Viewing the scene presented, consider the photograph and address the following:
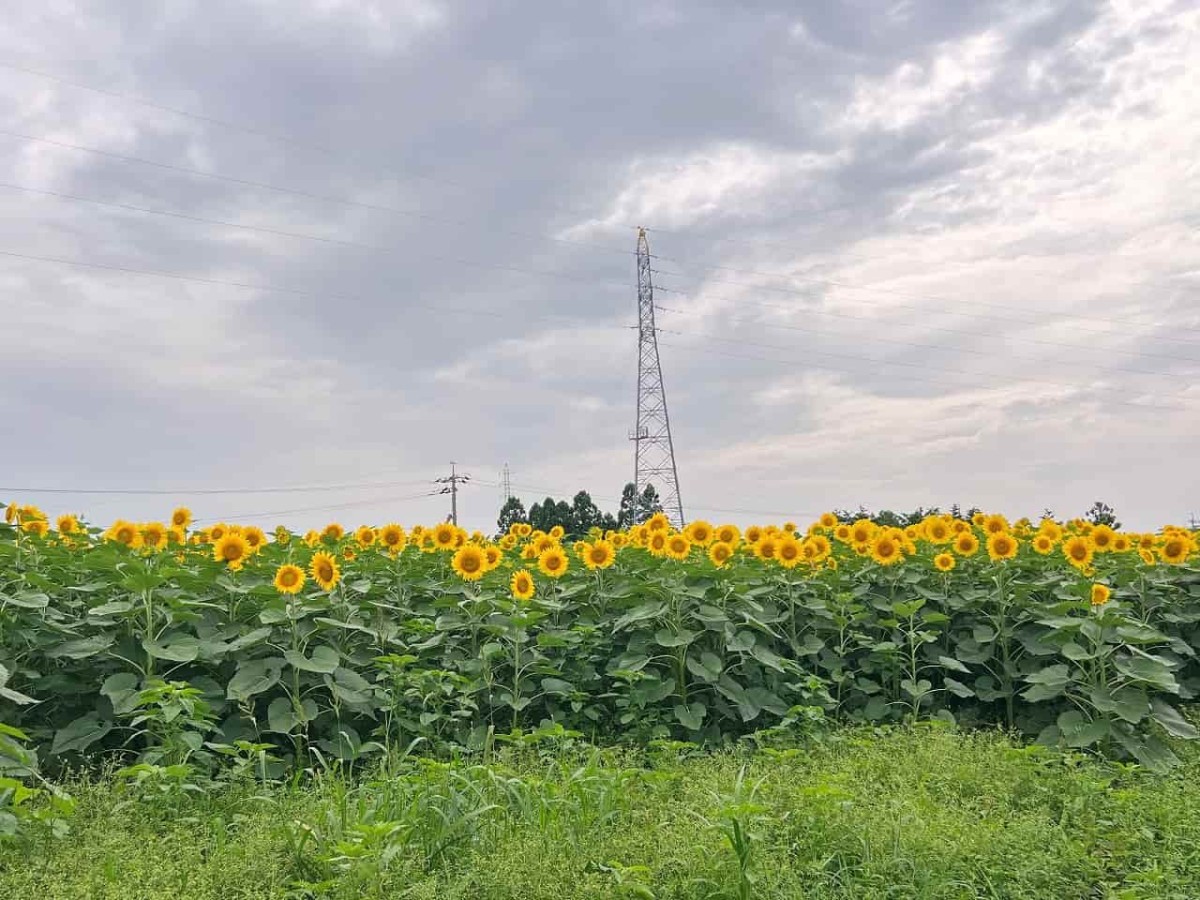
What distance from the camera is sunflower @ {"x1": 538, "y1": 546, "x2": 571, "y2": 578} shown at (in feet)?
17.8

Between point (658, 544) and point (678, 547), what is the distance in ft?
0.98

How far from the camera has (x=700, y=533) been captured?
5.89 meters

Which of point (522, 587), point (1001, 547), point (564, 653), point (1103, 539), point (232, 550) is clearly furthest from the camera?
point (1103, 539)

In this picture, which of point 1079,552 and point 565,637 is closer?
point 565,637

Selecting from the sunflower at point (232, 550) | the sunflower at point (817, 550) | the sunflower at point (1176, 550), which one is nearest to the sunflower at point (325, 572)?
the sunflower at point (232, 550)

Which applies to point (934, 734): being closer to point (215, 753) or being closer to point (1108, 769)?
point (1108, 769)

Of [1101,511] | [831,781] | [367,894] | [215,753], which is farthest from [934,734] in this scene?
[1101,511]

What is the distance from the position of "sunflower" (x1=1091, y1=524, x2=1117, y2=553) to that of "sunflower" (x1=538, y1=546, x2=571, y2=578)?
12.0 ft

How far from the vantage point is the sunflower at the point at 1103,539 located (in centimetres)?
638

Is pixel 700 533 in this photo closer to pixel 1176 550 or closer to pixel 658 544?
pixel 658 544

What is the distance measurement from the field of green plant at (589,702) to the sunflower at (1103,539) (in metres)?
0.02

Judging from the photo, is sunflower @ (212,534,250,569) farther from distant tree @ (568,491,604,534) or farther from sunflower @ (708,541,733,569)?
Answer: distant tree @ (568,491,604,534)

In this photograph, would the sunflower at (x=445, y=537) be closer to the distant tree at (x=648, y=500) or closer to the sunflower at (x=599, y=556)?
the sunflower at (x=599, y=556)

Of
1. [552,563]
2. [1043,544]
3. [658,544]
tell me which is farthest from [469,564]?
[1043,544]
